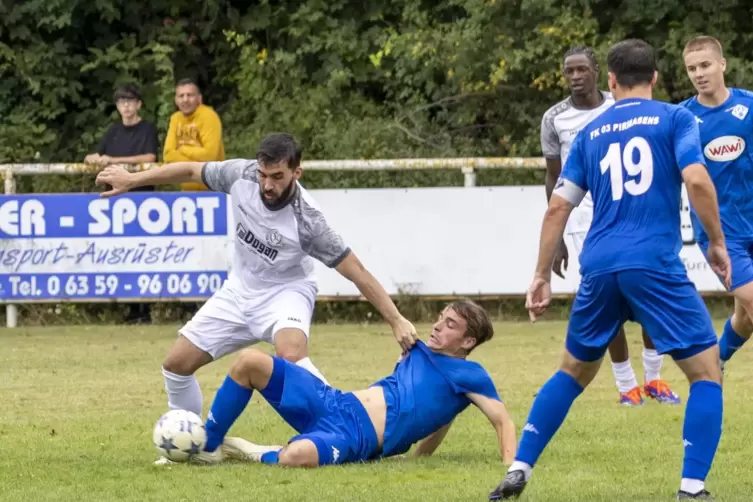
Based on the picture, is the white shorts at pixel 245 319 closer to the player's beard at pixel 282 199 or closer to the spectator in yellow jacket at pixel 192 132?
the player's beard at pixel 282 199

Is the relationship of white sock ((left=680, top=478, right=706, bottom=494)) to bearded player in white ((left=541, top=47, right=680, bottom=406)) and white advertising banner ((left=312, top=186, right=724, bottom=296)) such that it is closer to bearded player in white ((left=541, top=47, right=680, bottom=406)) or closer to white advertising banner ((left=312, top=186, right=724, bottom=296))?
bearded player in white ((left=541, top=47, right=680, bottom=406))

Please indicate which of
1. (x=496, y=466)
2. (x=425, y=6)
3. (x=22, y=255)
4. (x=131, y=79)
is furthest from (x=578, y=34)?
(x=496, y=466)

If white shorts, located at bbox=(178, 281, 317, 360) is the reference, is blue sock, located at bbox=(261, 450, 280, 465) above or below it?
below

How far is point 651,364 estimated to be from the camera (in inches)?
384

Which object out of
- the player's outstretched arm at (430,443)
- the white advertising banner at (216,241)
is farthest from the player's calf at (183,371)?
the white advertising banner at (216,241)

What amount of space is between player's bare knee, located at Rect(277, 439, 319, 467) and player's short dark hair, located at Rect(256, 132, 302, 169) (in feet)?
4.60

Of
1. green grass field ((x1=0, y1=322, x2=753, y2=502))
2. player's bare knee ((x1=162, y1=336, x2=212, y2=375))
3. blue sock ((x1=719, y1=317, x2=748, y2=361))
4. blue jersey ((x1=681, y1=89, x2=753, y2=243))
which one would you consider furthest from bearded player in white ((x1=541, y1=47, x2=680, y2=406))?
player's bare knee ((x1=162, y1=336, x2=212, y2=375))

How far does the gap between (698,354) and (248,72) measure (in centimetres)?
1547

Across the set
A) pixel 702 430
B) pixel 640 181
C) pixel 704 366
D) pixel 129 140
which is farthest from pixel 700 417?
pixel 129 140

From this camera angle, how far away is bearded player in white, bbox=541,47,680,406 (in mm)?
9539

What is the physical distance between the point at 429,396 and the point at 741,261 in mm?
2125

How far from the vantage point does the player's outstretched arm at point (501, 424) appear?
7.18 metres

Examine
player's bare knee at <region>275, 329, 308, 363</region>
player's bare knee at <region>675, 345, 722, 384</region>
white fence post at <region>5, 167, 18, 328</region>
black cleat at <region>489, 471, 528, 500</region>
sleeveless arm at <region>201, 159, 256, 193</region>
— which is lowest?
white fence post at <region>5, 167, 18, 328</region>

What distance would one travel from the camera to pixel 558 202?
618 cm
